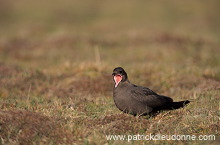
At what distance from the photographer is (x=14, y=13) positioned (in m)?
27.2

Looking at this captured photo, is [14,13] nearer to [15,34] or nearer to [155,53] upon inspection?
[15,34]

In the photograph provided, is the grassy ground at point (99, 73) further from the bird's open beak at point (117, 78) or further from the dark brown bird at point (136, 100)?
the bird's open beak at point (117, 78)

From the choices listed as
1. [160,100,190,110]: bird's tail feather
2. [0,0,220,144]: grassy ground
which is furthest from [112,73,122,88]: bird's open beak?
[160,100,190,110]: bird's tail feather

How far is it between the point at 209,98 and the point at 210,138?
8.29ft

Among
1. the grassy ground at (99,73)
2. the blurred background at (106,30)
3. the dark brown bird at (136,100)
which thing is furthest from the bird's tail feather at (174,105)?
the blurred background at (106,30)

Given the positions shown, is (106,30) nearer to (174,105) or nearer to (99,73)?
(99,73)

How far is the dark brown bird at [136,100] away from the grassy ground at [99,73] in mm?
209

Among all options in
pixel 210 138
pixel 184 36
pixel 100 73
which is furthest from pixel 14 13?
pixel 210 138

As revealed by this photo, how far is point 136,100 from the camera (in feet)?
22.0

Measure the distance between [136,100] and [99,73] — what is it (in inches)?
167

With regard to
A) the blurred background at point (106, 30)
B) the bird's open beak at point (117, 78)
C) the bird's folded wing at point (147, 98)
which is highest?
the blurred background at point (106, 30)

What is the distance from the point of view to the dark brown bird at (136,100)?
263 inches

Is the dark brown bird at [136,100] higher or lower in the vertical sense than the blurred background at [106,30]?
lower

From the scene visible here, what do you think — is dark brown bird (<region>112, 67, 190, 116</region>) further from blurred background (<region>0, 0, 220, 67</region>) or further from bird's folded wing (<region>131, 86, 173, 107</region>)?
blurred background (<region>0, 0, 220, 67</region>)
